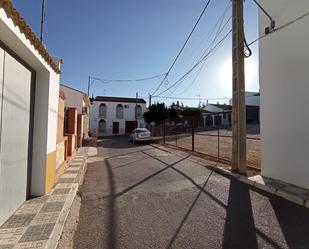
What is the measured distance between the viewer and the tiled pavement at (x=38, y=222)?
3.65 m

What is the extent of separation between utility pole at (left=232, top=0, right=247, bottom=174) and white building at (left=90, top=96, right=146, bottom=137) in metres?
44.3

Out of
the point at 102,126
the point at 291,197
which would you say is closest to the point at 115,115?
the point at 102,126

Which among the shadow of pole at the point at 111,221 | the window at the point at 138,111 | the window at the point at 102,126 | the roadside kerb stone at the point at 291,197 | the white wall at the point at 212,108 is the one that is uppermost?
the white wall at the point at 212,108

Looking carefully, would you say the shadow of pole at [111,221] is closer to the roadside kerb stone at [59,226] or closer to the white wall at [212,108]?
the roadside kerb stone at [59,226]

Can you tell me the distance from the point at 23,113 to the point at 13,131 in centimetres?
66

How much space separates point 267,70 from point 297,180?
3.31 m

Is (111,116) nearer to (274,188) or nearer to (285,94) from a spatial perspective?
(285,94)

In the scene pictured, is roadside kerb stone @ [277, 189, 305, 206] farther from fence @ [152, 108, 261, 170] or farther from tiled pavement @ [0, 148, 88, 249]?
tiled pavement @ [0, 148, 88, 249]

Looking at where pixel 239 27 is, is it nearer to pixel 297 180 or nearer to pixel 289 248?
pixel 297 180

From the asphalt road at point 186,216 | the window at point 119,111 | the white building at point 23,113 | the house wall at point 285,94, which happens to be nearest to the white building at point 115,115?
the window at point 119,111

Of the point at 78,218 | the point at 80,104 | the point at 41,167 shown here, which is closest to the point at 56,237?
the point at 78,218

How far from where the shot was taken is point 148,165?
36.3ft

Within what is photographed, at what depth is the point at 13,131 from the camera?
478 centimetres

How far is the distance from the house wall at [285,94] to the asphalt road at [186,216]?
49.3 inches
